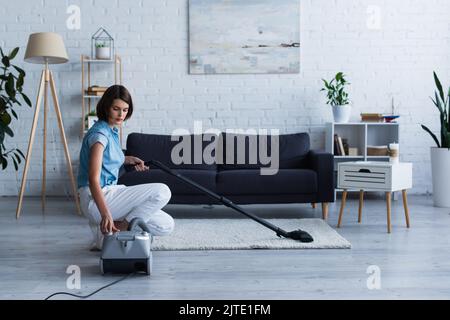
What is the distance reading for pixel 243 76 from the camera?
564 centimetres

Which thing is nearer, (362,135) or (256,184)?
(256,184)

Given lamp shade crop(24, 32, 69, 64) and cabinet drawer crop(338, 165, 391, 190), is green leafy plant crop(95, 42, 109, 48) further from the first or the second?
cabinet drawer crop(338, 165, 391, 190)

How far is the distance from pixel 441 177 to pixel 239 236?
2.41 meters

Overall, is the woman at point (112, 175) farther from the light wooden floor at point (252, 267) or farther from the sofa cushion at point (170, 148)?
the sofa cushion at point (170, 148)

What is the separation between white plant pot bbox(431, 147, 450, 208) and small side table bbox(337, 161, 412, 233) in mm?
1138

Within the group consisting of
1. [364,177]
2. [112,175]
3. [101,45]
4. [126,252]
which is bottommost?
[126,252]

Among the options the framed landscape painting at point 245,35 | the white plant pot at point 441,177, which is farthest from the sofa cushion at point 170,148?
the white plant pot at point 441,177

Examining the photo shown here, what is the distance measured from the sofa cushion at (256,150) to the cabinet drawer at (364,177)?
0.80 m

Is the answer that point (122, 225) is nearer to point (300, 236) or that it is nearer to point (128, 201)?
point (128, 201)

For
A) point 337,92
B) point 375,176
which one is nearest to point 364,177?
point 375,176

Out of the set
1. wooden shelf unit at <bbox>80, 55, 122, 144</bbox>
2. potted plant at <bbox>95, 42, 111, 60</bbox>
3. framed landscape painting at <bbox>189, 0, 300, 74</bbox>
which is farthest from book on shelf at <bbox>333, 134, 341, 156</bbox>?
potted plant at <bbox>95, 42, 111, 60</bbox>

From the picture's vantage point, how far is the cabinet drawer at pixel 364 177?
3834 millimetres

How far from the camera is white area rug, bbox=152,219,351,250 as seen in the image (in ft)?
10.9

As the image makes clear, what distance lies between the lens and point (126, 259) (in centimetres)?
262
